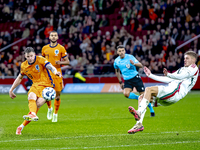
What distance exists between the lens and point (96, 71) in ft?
74.8

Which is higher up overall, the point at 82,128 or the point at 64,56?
the point at 64,56

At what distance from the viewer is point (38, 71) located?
8.11m

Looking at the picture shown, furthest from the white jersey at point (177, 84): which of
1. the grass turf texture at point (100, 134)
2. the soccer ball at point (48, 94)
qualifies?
the soccer ball at point (48, 94)

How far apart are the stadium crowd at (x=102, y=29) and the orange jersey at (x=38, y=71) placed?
46.1ft

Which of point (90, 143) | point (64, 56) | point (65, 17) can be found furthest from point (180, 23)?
point (90, 143)

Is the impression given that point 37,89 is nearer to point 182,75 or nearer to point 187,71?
point 182,75

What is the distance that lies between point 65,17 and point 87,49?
16.2 feet

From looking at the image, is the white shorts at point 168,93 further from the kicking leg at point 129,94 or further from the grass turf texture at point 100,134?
the kicking leg at point 129,94

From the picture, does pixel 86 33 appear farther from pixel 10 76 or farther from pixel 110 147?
pixel 110 147

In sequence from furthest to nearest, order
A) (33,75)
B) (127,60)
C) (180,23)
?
(180,23) < (127,60) < (33,75)

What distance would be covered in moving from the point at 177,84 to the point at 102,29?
1906 cm

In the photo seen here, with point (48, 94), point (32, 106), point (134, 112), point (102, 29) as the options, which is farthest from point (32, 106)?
point (102, 29)

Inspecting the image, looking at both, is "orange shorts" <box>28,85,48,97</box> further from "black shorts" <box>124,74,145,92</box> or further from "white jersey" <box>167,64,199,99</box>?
"black shorts" <box>124,74,145,92</box>

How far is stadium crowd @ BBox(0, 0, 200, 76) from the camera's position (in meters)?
22.7
